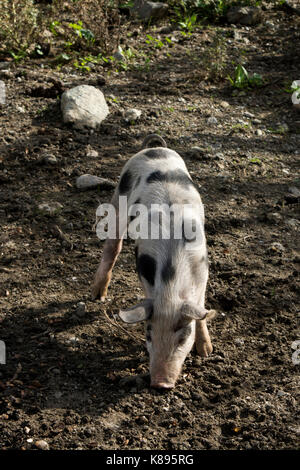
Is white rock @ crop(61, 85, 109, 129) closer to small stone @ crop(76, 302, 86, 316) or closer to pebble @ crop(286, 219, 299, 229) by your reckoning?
Answer: pebble @ crop(286, 219, 299, 229)

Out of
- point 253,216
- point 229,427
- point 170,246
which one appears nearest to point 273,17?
point 253,216

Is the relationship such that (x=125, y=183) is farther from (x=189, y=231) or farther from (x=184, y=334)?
(x=184, y=334)

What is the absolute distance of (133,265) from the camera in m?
5.26

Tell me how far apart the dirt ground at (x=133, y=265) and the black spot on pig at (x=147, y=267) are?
2.20 ft

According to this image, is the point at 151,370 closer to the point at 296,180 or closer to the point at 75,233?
the point at 75,233

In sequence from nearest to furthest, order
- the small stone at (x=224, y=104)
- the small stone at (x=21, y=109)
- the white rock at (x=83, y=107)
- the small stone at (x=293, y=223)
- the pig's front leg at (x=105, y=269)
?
the pig's front leg at (x=105, y=269) → the small stone at (x=293, y=223) → the white rock at (x=83, y=107) → the small stone at (x=21, y=109) → the small stone at (x=224, y=104)

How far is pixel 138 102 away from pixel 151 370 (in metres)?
4.30

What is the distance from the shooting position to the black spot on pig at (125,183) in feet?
15.3

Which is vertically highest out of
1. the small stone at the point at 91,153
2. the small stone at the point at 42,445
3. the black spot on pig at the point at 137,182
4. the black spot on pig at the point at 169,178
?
the black spot on pig at the point at 169,178

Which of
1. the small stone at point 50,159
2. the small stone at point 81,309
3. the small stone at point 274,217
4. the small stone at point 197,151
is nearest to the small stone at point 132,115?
the small stone at point 197,151

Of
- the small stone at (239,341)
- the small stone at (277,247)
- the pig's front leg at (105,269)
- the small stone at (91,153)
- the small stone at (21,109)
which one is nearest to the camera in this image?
the small stone at (239,341)

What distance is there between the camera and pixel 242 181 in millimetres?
6332

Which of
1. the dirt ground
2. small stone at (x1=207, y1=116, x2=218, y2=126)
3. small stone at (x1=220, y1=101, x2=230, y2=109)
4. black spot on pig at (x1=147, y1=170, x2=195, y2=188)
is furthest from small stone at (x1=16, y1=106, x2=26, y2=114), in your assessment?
black spot on pig at (x1=147, y1=170, x2=195, y2=188)

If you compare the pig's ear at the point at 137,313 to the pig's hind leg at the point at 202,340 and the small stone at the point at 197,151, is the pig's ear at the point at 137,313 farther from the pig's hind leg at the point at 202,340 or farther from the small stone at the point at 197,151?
the small stone at the point at 197,151
